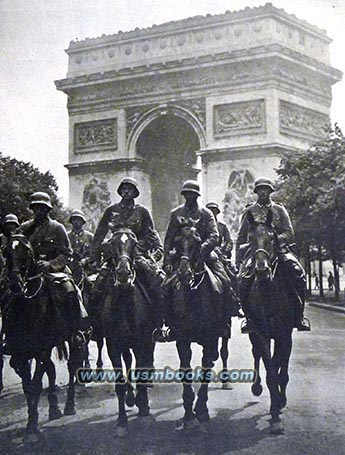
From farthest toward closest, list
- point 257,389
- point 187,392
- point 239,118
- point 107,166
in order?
point 107,166 → point 239,118 → point 257,389 → point 187,392

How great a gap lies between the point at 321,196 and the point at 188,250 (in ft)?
62.3

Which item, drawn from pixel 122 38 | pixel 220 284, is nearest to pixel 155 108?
pixel 122 38

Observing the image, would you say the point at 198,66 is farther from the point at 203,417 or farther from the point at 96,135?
the point at 203,417

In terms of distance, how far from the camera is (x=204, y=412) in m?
8.22

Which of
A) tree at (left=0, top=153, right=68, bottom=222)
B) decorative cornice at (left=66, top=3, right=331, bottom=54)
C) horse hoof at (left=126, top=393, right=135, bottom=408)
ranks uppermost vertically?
decorative cornice at (left=66, top=3, right=331, bottom=54)

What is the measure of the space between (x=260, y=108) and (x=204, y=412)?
2953 centimetres

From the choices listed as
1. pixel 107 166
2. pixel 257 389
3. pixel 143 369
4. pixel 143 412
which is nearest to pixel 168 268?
pixel 143 369

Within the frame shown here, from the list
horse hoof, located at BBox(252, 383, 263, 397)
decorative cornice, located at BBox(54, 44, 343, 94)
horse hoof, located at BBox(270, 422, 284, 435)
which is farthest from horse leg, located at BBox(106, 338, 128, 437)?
decorative cornice, located at BBox(54, 44, 343, 94)

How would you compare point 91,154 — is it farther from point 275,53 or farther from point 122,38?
point 275,53

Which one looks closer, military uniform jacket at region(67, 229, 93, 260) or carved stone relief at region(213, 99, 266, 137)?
military uniform jacket at region(67, 229, 93, 260)

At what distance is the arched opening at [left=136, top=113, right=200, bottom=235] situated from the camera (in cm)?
4103

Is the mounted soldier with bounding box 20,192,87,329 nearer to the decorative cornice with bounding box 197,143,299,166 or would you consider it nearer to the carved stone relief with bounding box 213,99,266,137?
the decorative cornice with bounding box 197,143,299,166

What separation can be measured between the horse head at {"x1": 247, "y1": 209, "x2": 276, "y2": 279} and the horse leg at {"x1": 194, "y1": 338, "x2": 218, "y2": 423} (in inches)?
49.9

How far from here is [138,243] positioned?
28.3 ft
